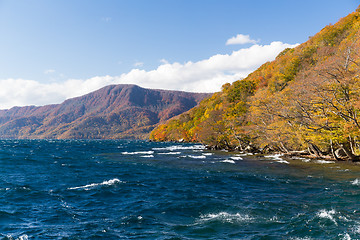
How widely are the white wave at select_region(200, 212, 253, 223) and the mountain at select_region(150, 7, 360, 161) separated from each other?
22124mm

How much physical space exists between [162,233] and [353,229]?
890 centimetres

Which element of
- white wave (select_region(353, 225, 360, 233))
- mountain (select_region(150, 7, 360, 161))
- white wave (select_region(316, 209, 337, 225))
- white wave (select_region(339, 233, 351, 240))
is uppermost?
mountain (select_region(150, 7, 360, 161))

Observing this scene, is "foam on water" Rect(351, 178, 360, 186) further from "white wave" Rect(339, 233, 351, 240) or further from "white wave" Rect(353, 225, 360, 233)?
"white wave" Rect(339, 233, 351, 240)

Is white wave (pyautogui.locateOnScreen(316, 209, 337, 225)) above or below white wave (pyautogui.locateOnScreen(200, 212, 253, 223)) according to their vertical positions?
below

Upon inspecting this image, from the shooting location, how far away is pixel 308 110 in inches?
1554

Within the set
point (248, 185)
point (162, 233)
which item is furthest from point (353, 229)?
point (248, 185)

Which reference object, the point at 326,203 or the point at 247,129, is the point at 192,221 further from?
the point at 247,129

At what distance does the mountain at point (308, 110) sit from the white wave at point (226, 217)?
871 inches

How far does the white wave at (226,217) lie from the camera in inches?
518

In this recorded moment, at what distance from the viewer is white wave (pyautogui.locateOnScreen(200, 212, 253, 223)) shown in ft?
43.1

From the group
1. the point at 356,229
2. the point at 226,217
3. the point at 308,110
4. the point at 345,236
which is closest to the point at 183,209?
the point at 226,217

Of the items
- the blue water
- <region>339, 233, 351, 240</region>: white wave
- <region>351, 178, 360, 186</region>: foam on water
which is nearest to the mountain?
<region>351, 178, 360, 186</region>: foam on water

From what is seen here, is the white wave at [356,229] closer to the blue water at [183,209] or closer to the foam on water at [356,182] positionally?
the blue water at [183,209]

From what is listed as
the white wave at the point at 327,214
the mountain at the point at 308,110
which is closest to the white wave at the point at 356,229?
the white wave at the point at 327,214
